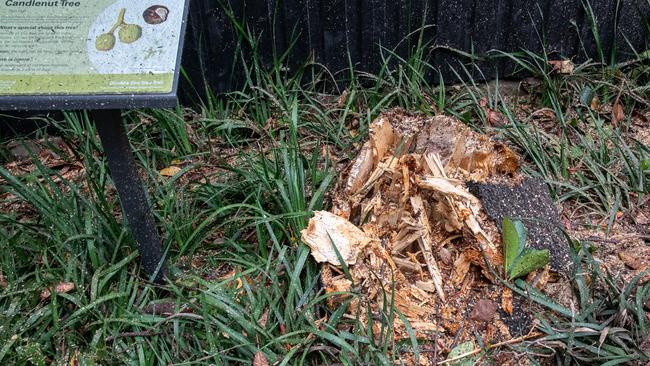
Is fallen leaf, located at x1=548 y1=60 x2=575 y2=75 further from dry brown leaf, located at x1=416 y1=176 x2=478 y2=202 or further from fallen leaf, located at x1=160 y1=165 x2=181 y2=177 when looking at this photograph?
fallen leaf, located at x1=160 y1=165 x2=181 y2=177

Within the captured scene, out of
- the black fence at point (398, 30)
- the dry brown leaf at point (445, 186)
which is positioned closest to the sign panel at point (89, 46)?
the dry brown leaf at point (445, 186)

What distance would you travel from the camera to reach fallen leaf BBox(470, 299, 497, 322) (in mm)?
2537

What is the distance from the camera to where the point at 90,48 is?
2275mm

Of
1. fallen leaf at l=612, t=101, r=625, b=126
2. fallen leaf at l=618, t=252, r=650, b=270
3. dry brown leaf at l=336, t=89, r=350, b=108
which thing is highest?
dry brown leaf at l=336, t=89, r=350, b=108

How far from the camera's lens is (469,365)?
2.42 metres

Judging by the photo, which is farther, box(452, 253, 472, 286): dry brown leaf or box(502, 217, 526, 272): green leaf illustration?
box(452, 253, 472, 286): dry brown leaf

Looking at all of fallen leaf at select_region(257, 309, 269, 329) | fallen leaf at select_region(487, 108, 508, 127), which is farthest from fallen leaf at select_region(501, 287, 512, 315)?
fallen leaf at select_region(487, 108, 508, 127)

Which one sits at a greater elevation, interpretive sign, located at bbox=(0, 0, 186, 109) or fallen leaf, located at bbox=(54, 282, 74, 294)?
interpretive sign, located at bbox=(0, 0, 186, 109)

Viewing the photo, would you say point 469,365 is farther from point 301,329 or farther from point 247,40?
point 247,40

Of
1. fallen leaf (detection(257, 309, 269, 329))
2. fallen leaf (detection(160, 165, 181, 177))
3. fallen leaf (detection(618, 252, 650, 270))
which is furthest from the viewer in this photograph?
fallen leaf (detection(160, 165, 181, 177))

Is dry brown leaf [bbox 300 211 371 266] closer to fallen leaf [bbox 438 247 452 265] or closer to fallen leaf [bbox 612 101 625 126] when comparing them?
fallen leaf [bbox 438 247 452 265]

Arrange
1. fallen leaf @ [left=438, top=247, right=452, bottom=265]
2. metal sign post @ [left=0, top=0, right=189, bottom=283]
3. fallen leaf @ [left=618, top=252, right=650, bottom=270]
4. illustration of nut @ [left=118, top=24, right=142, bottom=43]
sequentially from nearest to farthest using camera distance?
metal sign post @ [left=0, top=0, right=189, bottom=283] → illustration of nut @ [left=118, top=24, right=142, bottom=43] → fallen leaf @ [left=438, top=247, right=452, bottom=265] → fallen leaf @ [left=618, top=252, right=650, bottom=270]

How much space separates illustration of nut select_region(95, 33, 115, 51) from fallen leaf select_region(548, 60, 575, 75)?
269 centimetres

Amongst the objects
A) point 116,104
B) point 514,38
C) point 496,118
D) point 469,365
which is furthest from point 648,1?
point 116,104
